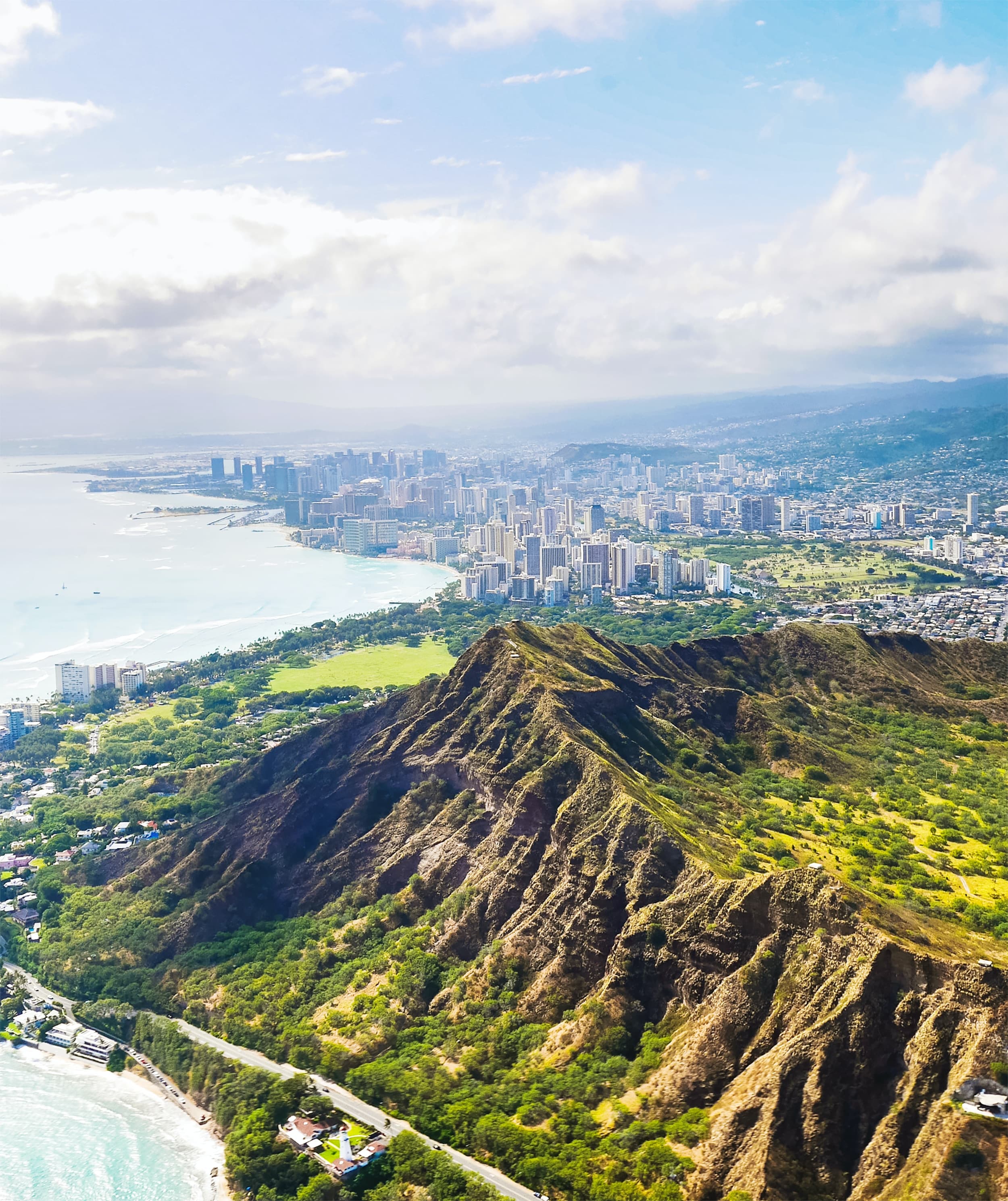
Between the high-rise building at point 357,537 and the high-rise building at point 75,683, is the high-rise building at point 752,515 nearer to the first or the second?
the high-rise building at point 357,537

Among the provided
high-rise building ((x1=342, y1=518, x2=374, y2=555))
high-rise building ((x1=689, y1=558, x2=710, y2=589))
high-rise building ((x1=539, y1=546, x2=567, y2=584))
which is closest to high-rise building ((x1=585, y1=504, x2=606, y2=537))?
high-rise building ((x1=539, y1=546, x2=567, y2=584))

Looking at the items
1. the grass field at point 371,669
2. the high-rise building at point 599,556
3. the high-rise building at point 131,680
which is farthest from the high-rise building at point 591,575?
the high-rise building at point 131,680

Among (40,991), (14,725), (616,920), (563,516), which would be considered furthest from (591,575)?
(616,920)

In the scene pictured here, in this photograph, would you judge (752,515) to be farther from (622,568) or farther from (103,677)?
(103,677)

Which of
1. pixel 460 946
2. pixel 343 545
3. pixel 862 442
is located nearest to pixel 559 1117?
pixel 460 946

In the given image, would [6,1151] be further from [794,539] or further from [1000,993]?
[794,539]
